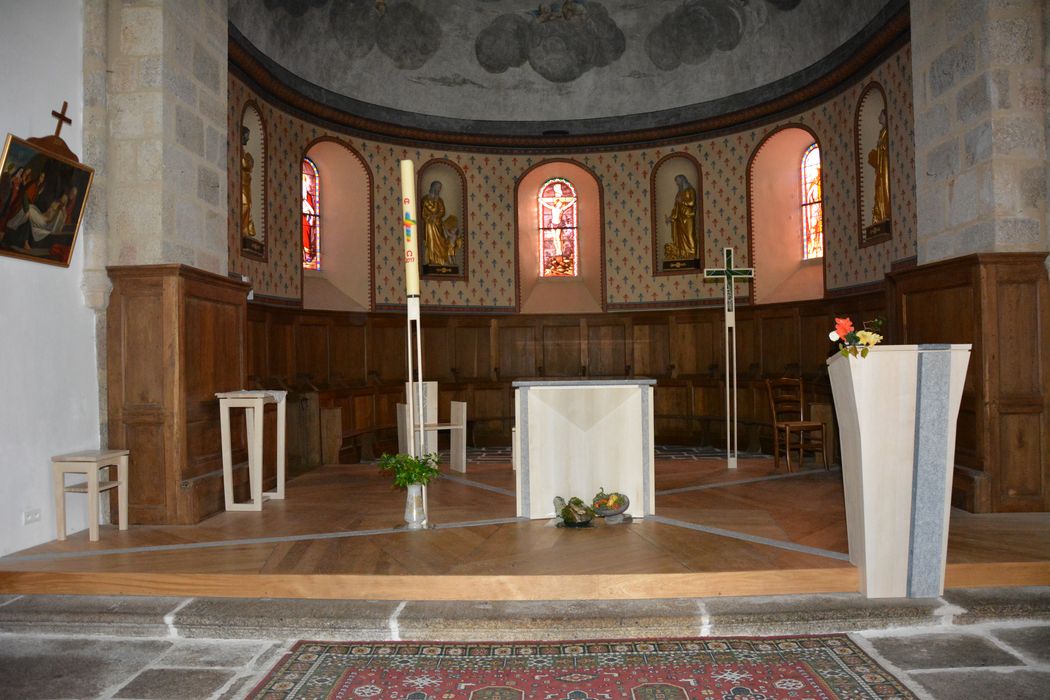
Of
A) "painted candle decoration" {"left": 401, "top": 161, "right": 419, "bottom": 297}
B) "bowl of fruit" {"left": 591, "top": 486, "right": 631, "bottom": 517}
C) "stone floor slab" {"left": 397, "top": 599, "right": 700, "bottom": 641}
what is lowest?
"stone floor slab" {"left": 397, "top": 599, "right": 700, "bottom": 641}

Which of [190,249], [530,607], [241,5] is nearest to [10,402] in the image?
[190,249]

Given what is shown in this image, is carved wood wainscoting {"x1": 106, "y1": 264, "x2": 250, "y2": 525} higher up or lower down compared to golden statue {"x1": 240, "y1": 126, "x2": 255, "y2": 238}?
lower down

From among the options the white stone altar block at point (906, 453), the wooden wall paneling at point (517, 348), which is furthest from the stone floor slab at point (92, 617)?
the wooden wall paneling at point (517, 348)

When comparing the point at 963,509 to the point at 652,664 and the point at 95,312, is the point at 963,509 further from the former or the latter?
the point at 95,312

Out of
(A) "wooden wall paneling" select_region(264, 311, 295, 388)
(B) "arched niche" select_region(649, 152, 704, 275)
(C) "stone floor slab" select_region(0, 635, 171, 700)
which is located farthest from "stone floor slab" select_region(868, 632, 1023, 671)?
(B) "arched niche" select_region(649, 152, 704, 275)

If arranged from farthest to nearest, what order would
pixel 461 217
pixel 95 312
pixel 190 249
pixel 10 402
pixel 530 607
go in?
pixel 461 217, pixel 190 249, pixel 95 312, pixel 10 402, pixel 530 607

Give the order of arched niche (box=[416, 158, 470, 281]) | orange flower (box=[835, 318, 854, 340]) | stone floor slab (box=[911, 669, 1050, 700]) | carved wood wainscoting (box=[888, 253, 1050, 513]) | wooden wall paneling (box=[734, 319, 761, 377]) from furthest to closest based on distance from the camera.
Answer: arched niche (box=[416, 158, 470, 281]), wooden wall paneling (box=[734, 319, 761, 377]), carved wood wainscoting (box=[888, 253, 1050, 513]), orange flower (box=[835, 318, 854, 340]), stone floor slab (box=[911, 669, 1050, 700])

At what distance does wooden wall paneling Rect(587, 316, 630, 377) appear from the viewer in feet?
43.3

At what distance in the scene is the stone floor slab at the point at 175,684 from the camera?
354cm

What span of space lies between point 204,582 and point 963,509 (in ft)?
17.8

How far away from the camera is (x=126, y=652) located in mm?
4062

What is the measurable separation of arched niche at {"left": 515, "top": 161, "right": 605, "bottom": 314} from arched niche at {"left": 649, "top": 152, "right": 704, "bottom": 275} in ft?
3.12

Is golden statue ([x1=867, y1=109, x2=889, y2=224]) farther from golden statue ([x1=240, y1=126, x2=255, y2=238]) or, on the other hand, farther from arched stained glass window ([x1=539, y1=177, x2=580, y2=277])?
golden statue ([x1=240, y1=126, x2=255, y2=238])

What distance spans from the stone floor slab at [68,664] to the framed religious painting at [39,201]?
2526 millimetres
